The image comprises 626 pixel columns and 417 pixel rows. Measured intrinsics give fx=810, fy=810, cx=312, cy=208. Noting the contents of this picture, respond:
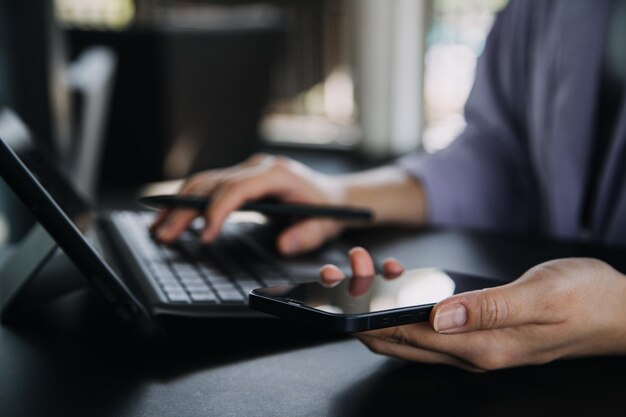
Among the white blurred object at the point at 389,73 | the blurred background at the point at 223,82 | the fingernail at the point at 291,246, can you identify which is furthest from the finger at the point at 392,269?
the white blurred object at the point at 389,73

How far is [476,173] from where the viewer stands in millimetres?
986

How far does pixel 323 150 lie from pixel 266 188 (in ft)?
13.6

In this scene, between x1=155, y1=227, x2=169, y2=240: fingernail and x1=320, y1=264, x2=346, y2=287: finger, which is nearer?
x1=320, y1=264, x2=346, y2=287: finger

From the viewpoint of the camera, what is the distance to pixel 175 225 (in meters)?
0.78

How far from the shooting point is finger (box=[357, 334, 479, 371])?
493 millimetres

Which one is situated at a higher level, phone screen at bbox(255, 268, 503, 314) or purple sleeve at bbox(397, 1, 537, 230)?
phone screen at bbox(255, 268, 503, 314)

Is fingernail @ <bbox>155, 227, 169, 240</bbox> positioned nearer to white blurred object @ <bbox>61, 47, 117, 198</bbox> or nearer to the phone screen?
the phone screen

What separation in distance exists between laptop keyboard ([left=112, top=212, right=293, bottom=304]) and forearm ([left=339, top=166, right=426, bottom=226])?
0.44ft

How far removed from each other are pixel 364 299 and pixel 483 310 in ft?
0.23

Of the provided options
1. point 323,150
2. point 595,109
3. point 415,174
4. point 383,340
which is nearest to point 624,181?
point 595,109

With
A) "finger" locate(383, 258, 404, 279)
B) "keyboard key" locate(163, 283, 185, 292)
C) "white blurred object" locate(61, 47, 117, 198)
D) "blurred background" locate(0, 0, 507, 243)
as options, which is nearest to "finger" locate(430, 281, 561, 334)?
"finger" locate(383, 258, 404, 279)

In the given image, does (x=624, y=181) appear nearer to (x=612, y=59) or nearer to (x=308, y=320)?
(x=612, y=59)

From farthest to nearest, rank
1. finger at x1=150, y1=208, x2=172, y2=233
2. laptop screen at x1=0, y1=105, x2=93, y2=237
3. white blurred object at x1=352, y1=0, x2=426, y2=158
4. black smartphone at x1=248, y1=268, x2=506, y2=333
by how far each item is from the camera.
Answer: white blurred object at x1=352, y1=0, x2=426, y2=158 < finger at x1=150, y1=208, x2=172, y2=233 < laptop screen at x1=0, y1=105, x2=93, y2=237 < black smartphone at x1=248, y1=268, x2=506, y2=333

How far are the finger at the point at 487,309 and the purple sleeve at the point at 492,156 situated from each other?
0.49 m
